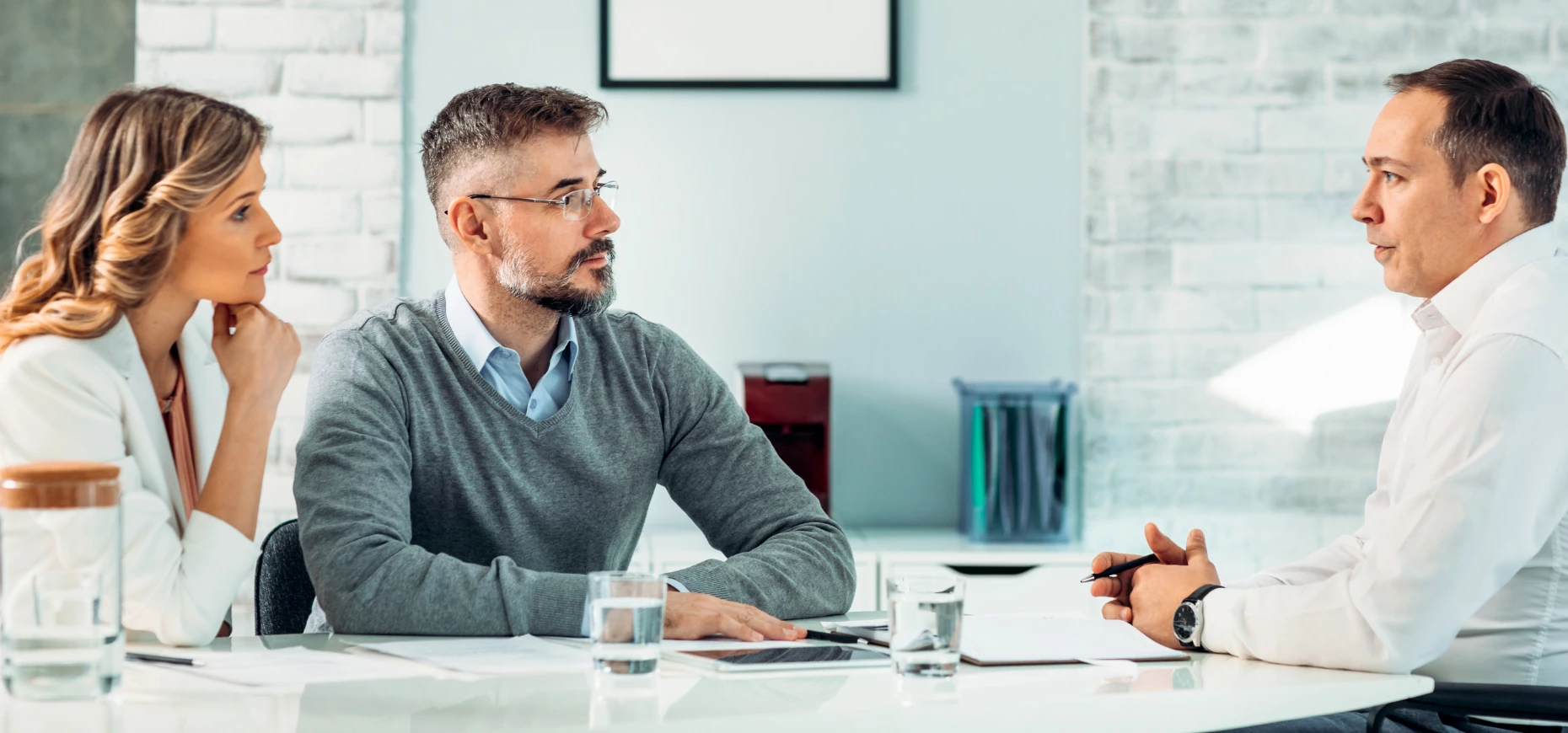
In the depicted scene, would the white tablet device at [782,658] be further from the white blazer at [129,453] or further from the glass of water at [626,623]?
the white blazer at [129,453]

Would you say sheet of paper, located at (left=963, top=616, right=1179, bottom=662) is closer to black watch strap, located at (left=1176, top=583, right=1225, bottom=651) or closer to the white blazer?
black watch strap, located at (left=1176, top=583, right=1225, bottom=651)

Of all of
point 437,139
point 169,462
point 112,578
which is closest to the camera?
point 112,578

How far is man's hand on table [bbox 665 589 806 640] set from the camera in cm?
142

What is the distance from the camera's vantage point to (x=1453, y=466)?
137 cm

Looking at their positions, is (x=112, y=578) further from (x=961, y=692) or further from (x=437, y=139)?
(x=437, y=139)

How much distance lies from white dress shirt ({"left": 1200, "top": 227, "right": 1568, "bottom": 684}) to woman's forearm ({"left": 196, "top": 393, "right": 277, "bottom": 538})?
1.04 metres

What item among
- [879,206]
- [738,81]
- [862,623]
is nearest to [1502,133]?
[862,623]

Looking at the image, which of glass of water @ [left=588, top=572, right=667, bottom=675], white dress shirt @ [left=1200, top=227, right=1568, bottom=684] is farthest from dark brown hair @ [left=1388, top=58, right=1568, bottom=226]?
glass of water @ [left=588, top=572, right=667, bottom=675]

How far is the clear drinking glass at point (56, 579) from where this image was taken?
1052 millimetres

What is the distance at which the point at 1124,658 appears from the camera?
4.37 ft

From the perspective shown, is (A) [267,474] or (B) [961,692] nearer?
(B) [961,692]

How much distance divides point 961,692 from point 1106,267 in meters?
2.18

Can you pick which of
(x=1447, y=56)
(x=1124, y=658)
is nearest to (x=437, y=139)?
(x=1124, y=658)

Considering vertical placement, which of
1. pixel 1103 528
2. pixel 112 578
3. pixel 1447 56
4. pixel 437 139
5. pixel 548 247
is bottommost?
pixel 1103 528
